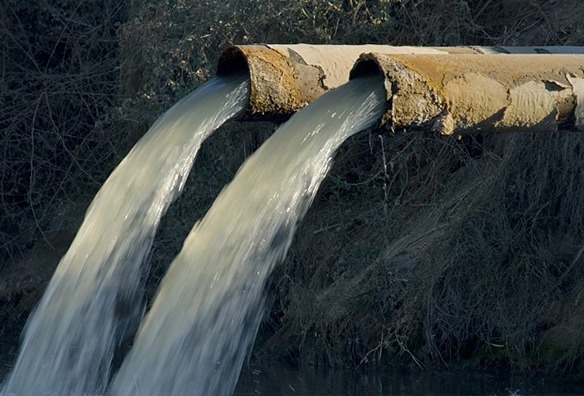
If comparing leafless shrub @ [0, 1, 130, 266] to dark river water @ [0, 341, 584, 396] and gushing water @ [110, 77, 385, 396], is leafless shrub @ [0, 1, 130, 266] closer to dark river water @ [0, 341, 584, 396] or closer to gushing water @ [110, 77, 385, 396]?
dark river water @ [0, 341, 584, 396]

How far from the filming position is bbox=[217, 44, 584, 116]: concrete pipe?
601cm

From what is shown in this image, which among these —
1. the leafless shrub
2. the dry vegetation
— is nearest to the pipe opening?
the dry vegetation

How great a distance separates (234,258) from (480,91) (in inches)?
51.7

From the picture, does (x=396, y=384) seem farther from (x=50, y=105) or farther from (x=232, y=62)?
(x=50, y=105)

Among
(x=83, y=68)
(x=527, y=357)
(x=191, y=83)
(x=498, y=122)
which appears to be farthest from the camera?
(x=83, y=68)

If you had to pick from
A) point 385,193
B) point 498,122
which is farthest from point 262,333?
point 498,122

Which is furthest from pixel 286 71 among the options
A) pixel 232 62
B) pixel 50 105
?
pixel 50 105

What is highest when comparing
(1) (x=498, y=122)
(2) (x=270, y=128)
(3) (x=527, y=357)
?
(1) (x=498, y=122)

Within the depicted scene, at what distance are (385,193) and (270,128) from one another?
1.07 meters

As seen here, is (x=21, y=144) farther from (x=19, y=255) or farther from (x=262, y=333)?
(x=262, y=333)

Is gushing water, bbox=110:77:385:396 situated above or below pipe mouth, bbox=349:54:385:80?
below

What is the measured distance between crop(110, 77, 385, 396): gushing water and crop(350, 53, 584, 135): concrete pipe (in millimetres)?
302

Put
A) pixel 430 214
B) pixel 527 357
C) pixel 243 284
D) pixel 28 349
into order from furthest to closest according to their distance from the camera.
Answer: pixel 430 214
pixel 527 357
pixel 28 349
pixel 243 284

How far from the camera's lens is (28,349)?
7207 millimetres
